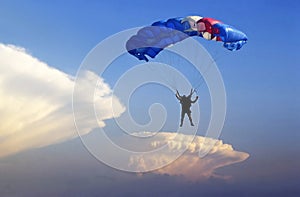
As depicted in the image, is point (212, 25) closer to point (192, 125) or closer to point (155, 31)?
point (155, 31)

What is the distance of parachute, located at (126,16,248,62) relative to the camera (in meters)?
36.9

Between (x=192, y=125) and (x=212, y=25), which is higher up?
(x=212, y=25)

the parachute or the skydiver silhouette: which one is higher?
the parachute

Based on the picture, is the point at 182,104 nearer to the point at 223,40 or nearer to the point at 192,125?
the point at 192,125

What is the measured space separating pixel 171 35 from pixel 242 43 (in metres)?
5.08

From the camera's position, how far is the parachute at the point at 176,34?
36.9 m

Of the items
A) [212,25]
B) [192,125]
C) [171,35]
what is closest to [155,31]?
[171,35]

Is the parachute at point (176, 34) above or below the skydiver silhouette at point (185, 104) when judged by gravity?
above

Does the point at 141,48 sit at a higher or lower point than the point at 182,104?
higher

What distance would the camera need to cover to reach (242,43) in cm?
3847

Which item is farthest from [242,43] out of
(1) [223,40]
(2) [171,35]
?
(2) [171,35]

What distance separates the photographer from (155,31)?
37688 millimetres

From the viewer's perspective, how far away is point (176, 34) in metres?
38.0

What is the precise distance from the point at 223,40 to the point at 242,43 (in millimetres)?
2278
